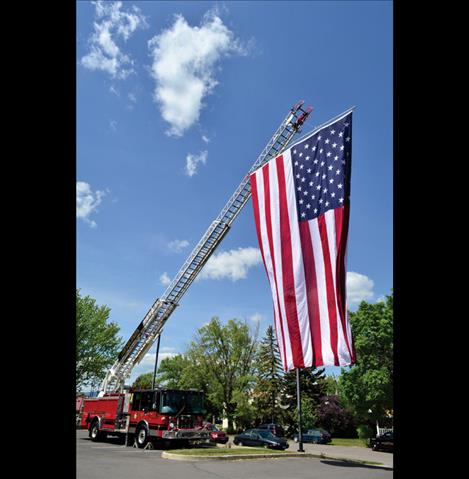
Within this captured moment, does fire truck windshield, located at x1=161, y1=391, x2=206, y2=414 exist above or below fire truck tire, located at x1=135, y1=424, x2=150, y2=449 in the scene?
above

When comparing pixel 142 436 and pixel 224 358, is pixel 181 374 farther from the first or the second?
pixel 142 436

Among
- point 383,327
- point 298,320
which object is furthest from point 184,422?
point 383,327

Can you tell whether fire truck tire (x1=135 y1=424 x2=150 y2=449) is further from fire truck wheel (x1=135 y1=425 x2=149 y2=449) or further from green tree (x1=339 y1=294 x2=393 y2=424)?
green tree (x1=339 y1=294 x2=393 y2=424)

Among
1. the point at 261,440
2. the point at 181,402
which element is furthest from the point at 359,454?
the point at 181,402

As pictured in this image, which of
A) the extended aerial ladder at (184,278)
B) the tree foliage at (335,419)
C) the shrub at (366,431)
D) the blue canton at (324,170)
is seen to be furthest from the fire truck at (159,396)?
the tree foliage at (335,419)

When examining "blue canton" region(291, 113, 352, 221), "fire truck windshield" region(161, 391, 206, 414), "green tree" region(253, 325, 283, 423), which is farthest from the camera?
"green tree" region(253, 325, 283, 423)

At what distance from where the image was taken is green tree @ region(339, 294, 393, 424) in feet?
113

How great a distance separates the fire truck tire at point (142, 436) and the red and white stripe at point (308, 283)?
13204 mm

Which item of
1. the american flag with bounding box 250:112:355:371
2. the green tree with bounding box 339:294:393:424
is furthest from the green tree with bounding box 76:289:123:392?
the american flag with bounding box 250:112:355:371

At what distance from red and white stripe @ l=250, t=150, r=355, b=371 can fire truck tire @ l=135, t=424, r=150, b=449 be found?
1320 centimetres

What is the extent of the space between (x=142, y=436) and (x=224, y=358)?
21.8 m
